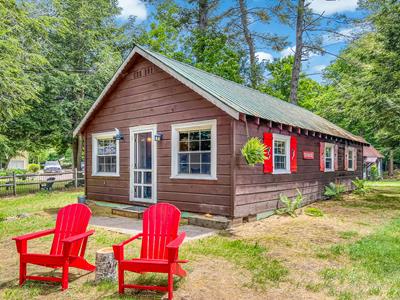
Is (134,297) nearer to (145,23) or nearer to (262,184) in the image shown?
(262,184)

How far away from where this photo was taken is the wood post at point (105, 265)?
3.92 meters

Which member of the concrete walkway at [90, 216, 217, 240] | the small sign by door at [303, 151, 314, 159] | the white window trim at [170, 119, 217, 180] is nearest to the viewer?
the concrete walkway at [90, 216, 217, 240]

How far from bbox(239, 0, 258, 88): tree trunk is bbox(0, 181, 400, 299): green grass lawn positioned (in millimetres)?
17023

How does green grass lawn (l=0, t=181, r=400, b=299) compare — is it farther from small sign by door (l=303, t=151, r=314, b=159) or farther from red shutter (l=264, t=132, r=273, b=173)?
small sign by door (l=303, t=151, r=314, b=159)

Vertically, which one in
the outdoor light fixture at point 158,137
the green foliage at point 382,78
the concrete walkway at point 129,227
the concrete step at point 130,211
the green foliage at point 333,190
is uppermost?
the green foliage at point 382,78

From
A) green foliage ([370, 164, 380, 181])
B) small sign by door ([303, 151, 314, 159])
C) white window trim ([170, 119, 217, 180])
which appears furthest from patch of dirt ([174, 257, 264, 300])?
green foliage ([370, 164, 380, 181])

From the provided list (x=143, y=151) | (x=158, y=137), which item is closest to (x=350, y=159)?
(x=143, y=151)

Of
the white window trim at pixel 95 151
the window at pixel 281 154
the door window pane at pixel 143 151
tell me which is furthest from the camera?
the white window trim at pixel 95 151

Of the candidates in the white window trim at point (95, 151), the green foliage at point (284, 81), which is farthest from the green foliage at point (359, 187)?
the green foliage at point (284, 81)

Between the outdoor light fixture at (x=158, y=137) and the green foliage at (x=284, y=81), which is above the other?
the green foliage at (x=284, y=81)

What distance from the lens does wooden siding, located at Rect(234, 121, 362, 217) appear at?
288 inches

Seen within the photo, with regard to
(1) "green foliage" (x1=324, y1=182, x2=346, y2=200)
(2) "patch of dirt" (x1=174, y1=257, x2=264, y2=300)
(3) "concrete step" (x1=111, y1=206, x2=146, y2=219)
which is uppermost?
(1) "green foliage" (x1=324, y1=182, x2=346, y2=200)

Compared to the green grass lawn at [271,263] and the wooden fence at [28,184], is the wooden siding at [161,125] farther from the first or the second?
the wooden fence at [28,184]

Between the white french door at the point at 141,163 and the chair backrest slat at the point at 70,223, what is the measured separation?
4608 millimetres
